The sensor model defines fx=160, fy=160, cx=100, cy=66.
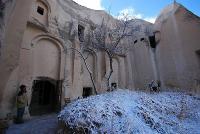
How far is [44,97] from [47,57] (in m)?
3.15

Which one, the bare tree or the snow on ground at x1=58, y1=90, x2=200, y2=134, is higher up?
the bare tree

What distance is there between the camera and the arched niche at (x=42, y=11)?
11.2 metres

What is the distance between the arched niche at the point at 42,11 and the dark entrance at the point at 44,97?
4450 millimetres

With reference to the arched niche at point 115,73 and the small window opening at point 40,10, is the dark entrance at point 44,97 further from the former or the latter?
the arched niche at point 115,73

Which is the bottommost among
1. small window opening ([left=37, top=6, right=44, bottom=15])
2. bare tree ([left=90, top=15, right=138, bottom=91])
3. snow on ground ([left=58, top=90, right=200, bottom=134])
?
snow on ground ([left=58, top=90, right=200, bottom=134])

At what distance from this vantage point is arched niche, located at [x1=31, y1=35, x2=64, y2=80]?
418 inches

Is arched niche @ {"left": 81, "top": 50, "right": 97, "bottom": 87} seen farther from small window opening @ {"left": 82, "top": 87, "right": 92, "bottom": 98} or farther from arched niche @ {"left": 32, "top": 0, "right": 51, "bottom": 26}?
arched niche @ {"left": 32, "top": 0, "right": 51, "bottom": 26}

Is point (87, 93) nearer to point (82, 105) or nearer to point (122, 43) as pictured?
point (122, 43)

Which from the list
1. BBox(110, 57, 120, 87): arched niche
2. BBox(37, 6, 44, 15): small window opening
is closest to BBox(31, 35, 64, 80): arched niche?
BBox(37, 6, 44, 15): small window opening

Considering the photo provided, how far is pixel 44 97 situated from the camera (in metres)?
12.2

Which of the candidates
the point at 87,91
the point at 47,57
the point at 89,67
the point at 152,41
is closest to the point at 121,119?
the point at 47,57

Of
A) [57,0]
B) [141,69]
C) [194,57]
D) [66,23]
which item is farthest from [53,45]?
[194,57]

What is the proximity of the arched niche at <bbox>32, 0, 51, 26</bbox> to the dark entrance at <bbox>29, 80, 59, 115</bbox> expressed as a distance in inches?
175

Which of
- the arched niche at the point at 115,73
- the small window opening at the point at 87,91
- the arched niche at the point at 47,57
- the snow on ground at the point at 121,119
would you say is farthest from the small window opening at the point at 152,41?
the snow on ground at the point at 121,119
